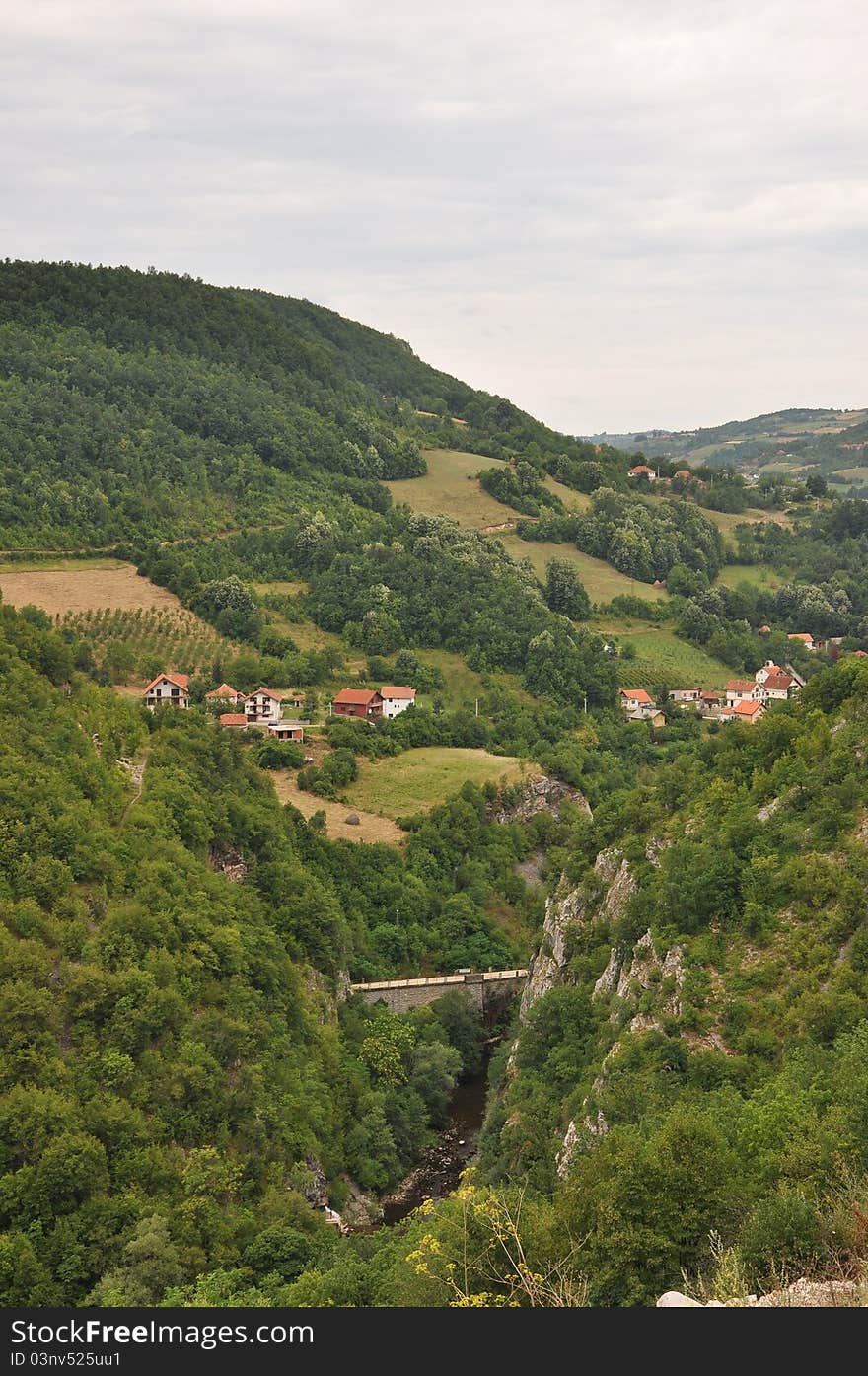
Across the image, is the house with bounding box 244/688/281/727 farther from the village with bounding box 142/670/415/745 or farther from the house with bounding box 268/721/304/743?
the house with bounding box 268/721/304/743

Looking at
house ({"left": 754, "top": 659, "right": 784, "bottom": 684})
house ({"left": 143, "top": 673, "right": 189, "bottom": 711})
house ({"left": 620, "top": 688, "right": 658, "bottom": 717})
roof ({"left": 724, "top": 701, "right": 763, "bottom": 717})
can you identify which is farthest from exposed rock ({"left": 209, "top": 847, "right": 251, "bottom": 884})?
house ({"left": 754, "top": 659, "right": 784, "bottom": 684})

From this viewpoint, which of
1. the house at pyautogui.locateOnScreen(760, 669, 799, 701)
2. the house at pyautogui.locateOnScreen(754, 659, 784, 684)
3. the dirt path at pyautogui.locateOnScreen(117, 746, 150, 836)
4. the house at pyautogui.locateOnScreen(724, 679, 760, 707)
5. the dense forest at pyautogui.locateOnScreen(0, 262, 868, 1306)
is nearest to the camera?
the dense forest at pyautogui.locateOnScreen(0, 262, 868, 1306)

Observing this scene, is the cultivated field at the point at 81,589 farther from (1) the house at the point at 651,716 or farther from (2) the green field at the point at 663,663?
(2) the green field at the point at 663,663

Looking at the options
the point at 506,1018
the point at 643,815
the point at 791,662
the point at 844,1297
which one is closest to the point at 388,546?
the point at 791,662

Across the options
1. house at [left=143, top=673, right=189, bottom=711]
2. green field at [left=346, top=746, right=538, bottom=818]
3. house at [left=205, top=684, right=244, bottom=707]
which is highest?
house at [left=143, top=673, right=189, bottom=711]

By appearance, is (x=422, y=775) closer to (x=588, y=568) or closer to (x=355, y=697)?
(x=355, y=697)

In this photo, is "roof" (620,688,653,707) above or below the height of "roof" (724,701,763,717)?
above

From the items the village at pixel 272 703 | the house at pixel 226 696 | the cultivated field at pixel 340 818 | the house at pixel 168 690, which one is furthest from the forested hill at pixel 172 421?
the cultivated field at pixel 340 818

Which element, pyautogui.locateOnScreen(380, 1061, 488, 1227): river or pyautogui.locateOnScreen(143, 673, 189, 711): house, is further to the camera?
pyautogui.locateOnScreen(143, 673, 189, 711): house
